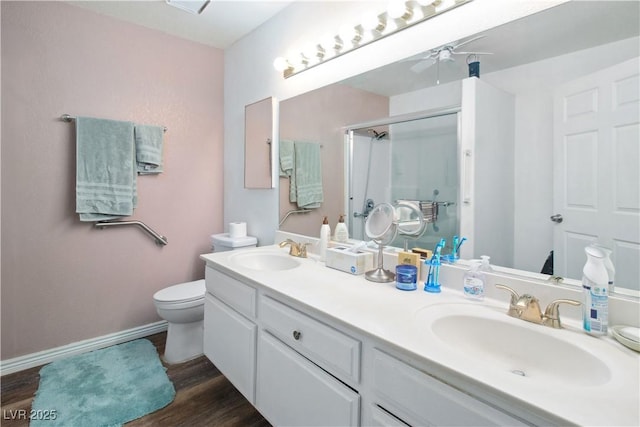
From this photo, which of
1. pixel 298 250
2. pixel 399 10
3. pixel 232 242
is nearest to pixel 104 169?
pixel 232 242

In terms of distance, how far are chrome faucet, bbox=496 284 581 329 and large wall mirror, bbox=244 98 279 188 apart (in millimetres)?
1549

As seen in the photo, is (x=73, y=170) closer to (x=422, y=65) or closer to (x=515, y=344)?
(x=422, y=65)

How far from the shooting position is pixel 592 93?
36.3 inches

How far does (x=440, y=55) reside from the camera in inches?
48.7

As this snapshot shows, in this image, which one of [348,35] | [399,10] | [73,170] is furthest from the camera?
[73,170]

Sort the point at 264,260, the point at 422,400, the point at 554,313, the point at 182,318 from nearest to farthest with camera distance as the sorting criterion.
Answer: the point at 422,400 < the point at 554,313 < the point at 264,260 < the point at 182,318

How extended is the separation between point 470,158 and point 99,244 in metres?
2.35

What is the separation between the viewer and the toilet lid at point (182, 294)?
1880mm

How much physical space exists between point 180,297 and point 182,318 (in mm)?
136

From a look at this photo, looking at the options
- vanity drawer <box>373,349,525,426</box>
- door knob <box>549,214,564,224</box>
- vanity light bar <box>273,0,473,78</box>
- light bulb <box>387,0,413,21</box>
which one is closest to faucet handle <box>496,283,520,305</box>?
door knob <box>549,214,564,224</box>

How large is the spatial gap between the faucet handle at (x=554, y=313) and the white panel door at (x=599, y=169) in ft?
0.46

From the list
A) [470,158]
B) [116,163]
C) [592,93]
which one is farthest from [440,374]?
[116,163]

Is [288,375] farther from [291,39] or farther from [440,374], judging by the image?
[291,39]

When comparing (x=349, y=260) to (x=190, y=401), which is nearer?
(x=349, y=260)
